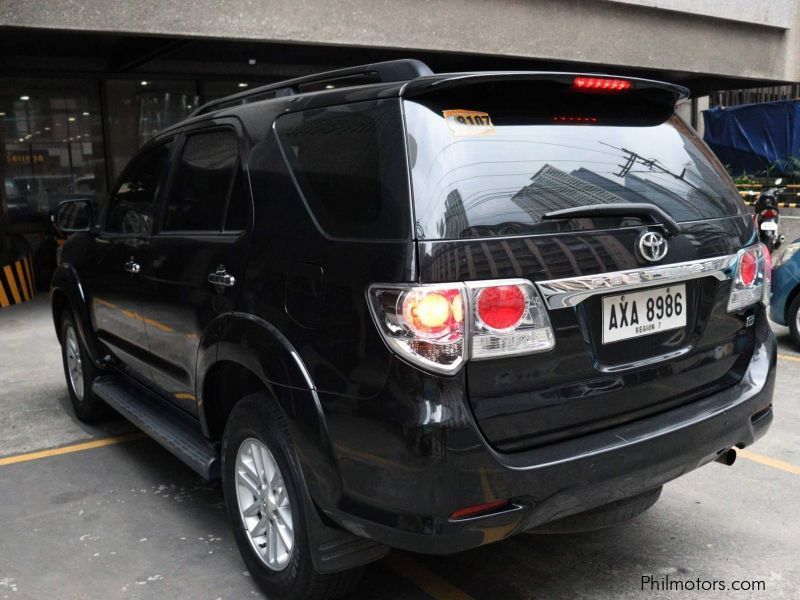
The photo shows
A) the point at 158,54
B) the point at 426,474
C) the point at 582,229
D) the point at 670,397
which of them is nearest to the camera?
the point at 426,474

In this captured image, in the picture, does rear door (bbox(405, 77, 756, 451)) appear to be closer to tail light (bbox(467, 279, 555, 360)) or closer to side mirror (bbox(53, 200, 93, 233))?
tail light (bbox(467, 279, 555, 360))

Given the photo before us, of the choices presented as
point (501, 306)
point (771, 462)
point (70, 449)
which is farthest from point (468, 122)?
point (70, 449)

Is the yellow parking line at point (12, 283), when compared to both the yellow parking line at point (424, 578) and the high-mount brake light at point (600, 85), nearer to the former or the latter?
the yellow parking line at point (424, 578)

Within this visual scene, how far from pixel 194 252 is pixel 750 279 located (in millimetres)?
2320

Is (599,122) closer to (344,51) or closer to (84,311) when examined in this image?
(84,311)

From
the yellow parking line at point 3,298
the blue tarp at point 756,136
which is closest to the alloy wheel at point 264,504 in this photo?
the yellow parking line at point 3,298

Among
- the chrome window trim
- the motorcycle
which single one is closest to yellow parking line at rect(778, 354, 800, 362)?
the motorcycle

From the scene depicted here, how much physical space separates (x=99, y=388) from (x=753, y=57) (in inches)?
641

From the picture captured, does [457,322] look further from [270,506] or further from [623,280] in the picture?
[270,506]

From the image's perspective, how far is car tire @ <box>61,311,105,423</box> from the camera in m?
5.17

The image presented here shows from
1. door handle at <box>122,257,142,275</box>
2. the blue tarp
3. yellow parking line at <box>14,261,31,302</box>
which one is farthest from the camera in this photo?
the blue tarp

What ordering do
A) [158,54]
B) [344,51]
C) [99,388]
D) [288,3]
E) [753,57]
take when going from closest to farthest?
[99,388]
[288,3]
[158,54]
[344,51]
[753,57]

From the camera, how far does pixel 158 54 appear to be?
1160 cm

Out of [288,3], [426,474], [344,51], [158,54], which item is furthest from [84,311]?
[344,51]
